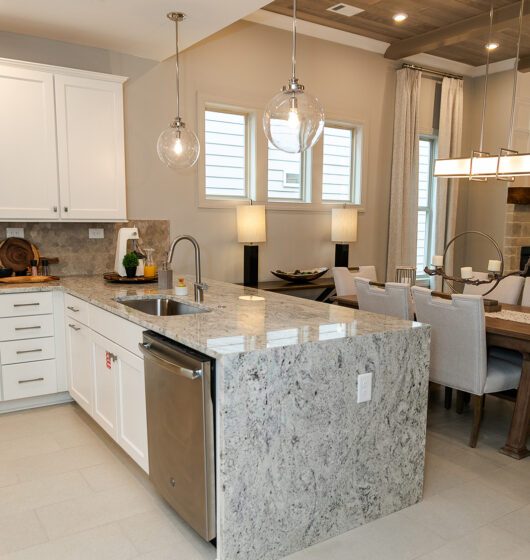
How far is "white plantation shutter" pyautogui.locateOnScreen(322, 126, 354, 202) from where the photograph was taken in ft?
17.9

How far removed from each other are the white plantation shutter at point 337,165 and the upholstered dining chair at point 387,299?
6.83 ft

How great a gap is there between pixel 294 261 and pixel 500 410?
2.43m

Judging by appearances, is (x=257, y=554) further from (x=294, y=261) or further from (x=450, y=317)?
(x=294, y=261)

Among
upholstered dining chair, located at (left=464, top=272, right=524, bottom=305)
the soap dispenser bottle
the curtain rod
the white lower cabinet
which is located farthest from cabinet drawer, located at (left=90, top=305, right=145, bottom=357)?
the curtain rod

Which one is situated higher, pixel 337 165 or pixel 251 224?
pixel 337 165

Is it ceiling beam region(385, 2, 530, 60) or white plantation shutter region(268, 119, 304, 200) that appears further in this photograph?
white plantation shutter region(268, 119, 304, 200)

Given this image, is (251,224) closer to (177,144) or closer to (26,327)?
(177,144)

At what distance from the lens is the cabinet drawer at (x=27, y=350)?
11.2 ft

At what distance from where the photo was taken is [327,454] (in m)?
2.06

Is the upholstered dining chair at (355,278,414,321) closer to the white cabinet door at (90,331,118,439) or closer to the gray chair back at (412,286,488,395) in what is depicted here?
the gray chair back at (412,286,488,395)

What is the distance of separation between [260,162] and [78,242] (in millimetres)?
1876

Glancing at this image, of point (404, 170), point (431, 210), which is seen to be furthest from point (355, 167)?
point (431, 210)

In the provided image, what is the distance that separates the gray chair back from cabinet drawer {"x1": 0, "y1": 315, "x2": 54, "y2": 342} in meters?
2.50

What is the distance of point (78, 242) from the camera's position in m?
4.15
